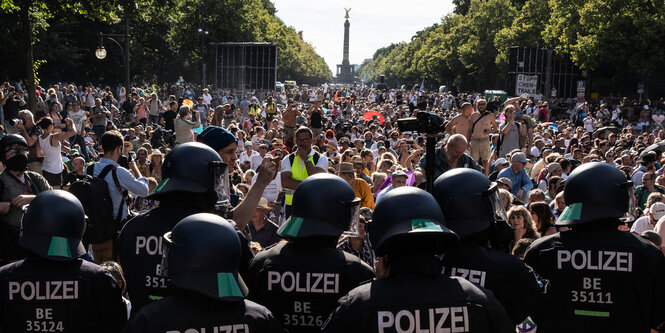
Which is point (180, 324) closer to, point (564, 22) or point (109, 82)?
point (564, 22)

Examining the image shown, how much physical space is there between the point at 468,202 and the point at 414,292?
98cm

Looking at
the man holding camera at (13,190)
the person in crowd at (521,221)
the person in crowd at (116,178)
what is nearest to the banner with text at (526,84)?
the person in crowd at (521,221)

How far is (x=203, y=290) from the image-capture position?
10.3 ft

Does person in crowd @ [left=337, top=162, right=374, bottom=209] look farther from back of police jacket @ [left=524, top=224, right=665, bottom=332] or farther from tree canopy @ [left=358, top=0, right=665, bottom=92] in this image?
tree canopy @ [left=358, top=0, right=665, bottom=92]

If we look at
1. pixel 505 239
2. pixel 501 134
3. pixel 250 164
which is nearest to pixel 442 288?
pixel 505 239

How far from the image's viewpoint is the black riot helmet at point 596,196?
4473 mm

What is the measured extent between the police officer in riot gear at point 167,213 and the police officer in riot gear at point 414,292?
3.08ft

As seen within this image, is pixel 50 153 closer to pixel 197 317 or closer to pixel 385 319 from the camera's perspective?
pixel 197 317

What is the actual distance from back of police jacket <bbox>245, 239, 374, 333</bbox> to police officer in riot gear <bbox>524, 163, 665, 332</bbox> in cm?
128

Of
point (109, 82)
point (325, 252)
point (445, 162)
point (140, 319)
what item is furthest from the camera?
point (109, 82)

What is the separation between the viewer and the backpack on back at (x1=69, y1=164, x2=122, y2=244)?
742 cm

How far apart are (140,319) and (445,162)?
6.23 m

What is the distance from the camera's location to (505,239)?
4.12 m

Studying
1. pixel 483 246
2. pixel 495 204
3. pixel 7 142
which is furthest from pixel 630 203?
pixel 7 142
